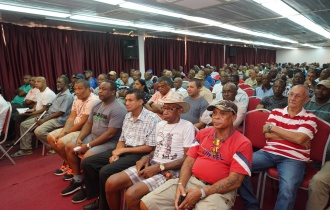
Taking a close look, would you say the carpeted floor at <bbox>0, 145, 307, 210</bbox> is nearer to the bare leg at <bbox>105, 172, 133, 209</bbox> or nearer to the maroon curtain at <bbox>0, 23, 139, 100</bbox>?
the bare leg at <bbox>105, 172, 133, 209</bbox>

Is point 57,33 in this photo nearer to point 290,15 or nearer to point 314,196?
point 290,15

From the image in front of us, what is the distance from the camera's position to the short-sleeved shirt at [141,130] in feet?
8.14

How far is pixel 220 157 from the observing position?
181cm

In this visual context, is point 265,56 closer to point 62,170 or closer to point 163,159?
point 62,170

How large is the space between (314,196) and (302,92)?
3.34ft

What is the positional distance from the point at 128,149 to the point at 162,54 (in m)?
8.90

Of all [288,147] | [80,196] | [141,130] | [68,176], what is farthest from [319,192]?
[68,176]

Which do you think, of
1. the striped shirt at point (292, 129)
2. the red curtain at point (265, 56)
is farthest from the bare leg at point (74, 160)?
the red curtain at point (265, 56)

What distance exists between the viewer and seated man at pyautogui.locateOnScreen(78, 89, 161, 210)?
246 centimetres

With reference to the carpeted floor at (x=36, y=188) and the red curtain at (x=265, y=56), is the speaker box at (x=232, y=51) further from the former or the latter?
the carpeted floor at (x=36, y=188)

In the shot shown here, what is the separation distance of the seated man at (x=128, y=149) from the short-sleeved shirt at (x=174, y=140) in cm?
24

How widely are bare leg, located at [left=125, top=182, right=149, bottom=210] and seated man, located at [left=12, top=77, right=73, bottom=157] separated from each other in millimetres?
2687

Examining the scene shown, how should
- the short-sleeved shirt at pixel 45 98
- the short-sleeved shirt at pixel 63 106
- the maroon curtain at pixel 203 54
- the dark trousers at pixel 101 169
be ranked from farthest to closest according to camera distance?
the maroon curtain at pixel 203 54
the short-sleeved shirt at pixel 45 98
the short-sleeved shirt at pixel 63 106
the dark trousers at pixel 101 169

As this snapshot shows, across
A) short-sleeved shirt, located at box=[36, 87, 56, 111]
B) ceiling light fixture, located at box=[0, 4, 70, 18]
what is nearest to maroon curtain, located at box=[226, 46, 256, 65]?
ceiling light fixture, located at box=[0, 4, 70, 18]
